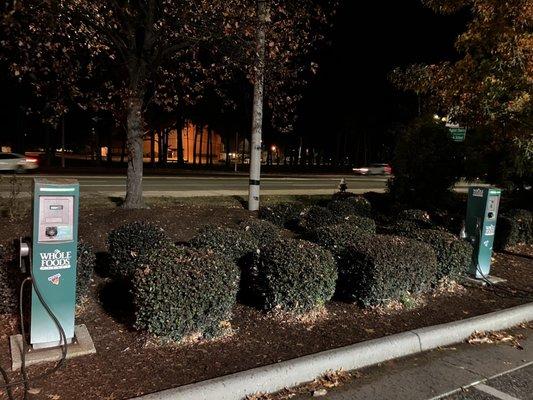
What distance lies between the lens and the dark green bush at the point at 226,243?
570cm

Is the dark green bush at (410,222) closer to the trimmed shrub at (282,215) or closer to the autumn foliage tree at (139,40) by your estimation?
the trimmed shrub at (282,215)

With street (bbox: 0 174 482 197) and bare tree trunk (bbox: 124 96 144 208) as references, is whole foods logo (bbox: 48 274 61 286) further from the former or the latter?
street (bbox: 0 174 482 197)

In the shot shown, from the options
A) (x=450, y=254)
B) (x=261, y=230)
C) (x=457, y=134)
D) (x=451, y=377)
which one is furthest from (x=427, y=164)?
(x=451, y=377)

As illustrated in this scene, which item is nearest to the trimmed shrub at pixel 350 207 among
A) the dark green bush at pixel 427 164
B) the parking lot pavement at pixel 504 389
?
the dark green bush at pixel 427 164

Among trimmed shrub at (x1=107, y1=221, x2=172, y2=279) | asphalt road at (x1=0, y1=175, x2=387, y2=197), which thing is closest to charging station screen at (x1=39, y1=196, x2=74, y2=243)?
trimmed shrub at (x1=107, y1=221, x2=172, y2=279)

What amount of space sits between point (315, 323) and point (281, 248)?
2.75ft

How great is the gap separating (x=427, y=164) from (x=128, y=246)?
996 centimetres

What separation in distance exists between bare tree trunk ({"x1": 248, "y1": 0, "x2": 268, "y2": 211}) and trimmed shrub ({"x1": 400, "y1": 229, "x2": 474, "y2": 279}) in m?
4.96

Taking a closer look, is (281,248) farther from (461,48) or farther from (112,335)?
(461,48)

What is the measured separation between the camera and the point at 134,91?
9.31 m

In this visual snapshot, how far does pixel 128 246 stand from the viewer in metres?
5.76

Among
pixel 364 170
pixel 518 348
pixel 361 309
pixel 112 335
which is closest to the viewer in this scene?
pixel 112 335

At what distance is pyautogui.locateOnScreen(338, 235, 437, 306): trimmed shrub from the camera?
5.38 meters

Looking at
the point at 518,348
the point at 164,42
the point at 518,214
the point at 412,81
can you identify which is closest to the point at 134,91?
the point at 164,42
